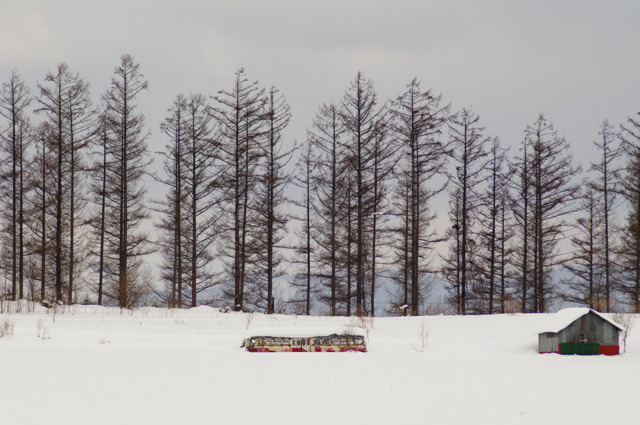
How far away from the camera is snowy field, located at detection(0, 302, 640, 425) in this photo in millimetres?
7879

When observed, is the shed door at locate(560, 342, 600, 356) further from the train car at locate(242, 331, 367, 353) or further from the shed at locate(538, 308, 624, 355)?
the train car at locate(242, 331, 367, 353)

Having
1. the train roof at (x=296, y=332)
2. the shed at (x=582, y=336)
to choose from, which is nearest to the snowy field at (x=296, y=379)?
the shed at (x=582, y=336)

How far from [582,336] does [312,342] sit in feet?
27.9

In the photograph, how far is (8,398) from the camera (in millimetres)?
8062

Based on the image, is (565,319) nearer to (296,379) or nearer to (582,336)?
(582,336)

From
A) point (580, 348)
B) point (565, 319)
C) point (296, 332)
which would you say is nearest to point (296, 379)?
point (296, 332)

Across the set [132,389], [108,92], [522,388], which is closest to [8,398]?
[132,389]

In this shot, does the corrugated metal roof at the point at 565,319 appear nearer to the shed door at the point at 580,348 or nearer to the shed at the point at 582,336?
the shed at the point at 582,336

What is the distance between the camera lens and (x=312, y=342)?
17.3 metres

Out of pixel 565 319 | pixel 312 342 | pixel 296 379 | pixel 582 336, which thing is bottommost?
pixel 312 342

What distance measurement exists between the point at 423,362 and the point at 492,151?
61.9 feet

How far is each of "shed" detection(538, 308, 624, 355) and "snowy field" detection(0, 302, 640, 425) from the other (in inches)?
16.9

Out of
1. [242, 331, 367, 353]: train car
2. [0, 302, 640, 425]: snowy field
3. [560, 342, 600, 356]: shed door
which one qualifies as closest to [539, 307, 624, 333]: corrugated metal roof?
[0, 302, 640, 425]: snowy field

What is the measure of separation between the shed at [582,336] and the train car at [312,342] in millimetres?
5914
